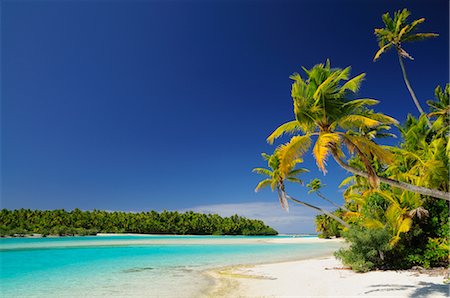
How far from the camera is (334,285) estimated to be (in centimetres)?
765

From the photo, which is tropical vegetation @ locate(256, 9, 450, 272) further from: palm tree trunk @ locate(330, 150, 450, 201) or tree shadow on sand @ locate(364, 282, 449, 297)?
tree shadow on sand @ locate(364, 282, 449, 297)

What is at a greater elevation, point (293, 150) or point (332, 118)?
point (332, 118)

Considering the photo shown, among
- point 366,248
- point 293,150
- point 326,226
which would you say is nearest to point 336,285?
point 366,248

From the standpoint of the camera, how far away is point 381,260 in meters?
9.84

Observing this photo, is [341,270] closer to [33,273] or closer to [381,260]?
[381,260]

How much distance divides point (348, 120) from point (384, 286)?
381 cm

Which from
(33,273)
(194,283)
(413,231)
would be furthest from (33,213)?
(413,231)

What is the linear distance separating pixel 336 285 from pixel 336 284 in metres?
A: 0.14

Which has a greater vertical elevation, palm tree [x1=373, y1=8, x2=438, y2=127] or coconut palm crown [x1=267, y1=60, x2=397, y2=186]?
palm tree [x1=373, y1=8, x2=438, y2=127]

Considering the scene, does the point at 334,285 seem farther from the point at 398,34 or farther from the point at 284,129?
the point at 398,34

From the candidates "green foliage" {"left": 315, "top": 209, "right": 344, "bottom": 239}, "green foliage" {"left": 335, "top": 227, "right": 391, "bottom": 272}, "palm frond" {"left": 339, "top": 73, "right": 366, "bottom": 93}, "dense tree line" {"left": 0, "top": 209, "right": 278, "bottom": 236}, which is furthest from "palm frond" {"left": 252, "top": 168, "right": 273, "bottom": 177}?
"dense tree line" {"left": 0, "top": 209, "right": 278, "bottom": 236}

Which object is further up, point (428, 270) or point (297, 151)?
point (297, 151)

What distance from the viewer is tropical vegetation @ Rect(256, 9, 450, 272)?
584 cm

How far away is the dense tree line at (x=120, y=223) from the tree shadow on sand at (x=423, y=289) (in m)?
53.9
